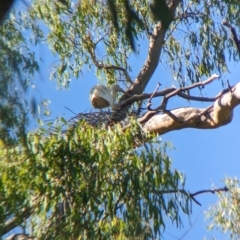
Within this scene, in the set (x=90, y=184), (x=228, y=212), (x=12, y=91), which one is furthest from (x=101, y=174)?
(x=12, y=91)

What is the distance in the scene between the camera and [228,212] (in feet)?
19.2

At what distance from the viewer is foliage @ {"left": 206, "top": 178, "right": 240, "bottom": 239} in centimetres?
579

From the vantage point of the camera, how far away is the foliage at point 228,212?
228 inches

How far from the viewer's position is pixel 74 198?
4.71 m

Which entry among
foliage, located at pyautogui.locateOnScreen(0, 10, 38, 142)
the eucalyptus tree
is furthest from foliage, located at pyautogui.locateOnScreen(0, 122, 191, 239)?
foliage, located at pyautogui.locateOnScreen(0, 10, 38, 142)

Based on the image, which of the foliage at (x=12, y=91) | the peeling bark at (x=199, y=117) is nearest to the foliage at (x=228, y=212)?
the peeling bark at (x=199, y=117)

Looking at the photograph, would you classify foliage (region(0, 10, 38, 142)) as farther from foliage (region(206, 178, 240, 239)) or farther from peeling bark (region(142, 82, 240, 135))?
foliage (region(206, 178, 240, 239))

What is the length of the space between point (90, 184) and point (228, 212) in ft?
4.98

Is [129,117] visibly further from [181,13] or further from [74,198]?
[181,13]

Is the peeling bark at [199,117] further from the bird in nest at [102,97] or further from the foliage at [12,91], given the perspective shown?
the foliage at [12,91]

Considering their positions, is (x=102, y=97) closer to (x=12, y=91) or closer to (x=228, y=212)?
(x=228, y=212)

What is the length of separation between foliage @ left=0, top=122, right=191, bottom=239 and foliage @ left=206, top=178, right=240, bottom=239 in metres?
0.87

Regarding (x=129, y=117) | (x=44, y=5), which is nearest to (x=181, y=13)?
(x=44, y=5)

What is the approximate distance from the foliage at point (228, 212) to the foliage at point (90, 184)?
868 mm
